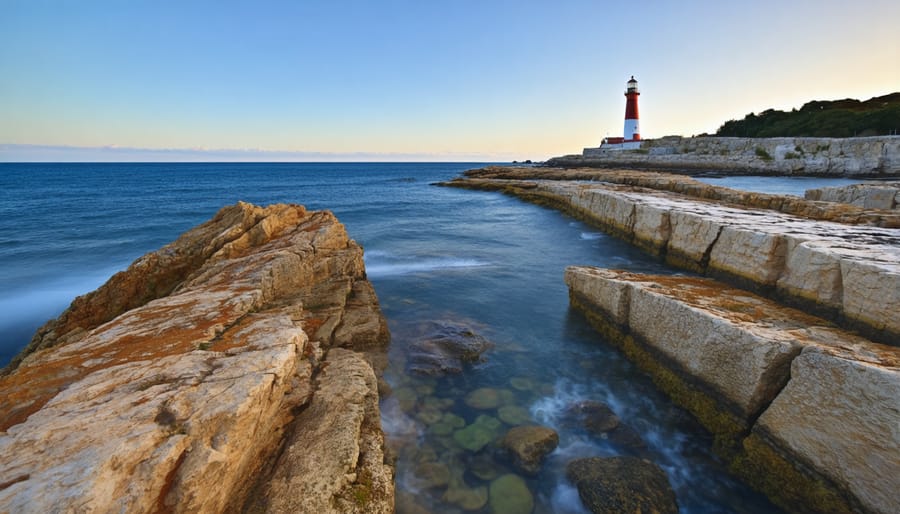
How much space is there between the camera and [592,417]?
5926 millimetres

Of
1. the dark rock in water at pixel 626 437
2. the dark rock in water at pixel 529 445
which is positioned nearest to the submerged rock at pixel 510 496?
Result: the dark rock in water at pixel 529 445

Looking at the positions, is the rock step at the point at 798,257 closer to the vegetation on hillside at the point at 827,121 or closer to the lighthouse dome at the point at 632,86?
the vegetation on hillside at the point at 827,121

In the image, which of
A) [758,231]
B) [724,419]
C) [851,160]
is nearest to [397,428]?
[724,419]

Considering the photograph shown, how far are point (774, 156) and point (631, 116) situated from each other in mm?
29306

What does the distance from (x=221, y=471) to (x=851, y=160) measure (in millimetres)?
57352

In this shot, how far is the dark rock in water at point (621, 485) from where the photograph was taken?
14.3ft

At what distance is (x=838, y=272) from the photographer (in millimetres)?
5289

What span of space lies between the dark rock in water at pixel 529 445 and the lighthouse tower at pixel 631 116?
74.5m

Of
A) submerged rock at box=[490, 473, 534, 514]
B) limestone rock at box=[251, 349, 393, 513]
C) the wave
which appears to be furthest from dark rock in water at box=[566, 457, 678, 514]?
the wave

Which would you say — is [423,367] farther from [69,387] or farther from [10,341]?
[10,341]

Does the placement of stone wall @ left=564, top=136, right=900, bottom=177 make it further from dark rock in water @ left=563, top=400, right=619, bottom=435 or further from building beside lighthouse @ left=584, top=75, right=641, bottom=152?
dark rock in water @ left=563, top=400, right=619, bottom=435

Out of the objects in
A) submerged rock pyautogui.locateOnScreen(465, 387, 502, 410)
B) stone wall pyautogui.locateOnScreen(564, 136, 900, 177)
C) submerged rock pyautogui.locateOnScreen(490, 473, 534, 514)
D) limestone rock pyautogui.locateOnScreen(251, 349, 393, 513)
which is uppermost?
stone wall pyautogui.locateOnScreen(564, 136, 900, 177)

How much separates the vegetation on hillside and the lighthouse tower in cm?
1519

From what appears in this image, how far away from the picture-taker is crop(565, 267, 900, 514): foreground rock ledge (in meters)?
3.48
